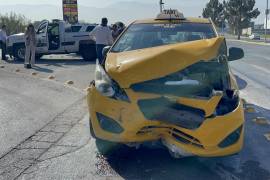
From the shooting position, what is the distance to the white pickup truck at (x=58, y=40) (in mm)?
16562

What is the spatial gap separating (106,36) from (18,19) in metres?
23.6

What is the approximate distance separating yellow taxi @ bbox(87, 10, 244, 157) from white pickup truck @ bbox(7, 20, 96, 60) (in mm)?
12430

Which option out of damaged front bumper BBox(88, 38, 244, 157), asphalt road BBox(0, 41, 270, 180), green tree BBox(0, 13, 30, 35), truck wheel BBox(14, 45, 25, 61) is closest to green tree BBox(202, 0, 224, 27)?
green tree BBox(0, 13, 30, 35)

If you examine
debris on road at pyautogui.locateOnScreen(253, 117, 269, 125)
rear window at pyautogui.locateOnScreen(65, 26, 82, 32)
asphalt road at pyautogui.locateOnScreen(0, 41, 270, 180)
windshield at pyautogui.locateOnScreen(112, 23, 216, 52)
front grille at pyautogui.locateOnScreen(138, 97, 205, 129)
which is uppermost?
rear window at pyautogui.locateOnScreen(65, 26, 82, 32)

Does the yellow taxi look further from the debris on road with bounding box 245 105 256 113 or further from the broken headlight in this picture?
the debris on road with bounding box 245 105 256 113

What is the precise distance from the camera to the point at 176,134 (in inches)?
161

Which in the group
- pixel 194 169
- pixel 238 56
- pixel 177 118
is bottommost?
pixel 194 169

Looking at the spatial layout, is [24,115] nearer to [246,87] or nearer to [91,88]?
[91,88]

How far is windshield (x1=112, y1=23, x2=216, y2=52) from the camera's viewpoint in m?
5.79

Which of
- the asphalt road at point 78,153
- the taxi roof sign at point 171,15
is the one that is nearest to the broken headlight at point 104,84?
the asphalt road at point 78,153

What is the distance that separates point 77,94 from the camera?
9.00 metres

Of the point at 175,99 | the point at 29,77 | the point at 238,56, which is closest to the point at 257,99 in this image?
the point at 238,56

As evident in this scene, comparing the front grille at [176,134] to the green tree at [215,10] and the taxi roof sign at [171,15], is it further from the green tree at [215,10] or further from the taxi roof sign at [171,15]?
the green tree at [215,10]

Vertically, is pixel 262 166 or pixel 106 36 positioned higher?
pixel 106 36
